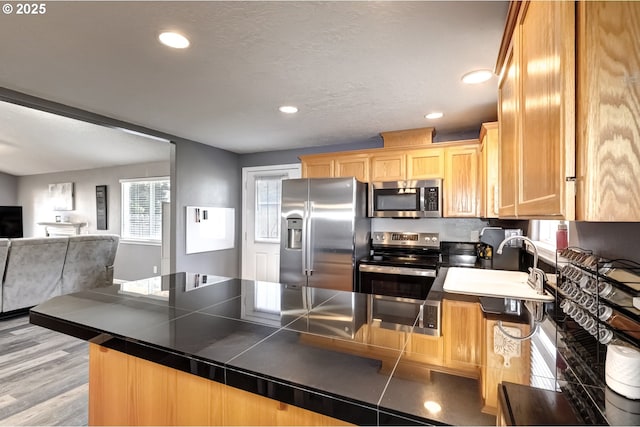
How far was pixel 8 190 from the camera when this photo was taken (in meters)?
7.72

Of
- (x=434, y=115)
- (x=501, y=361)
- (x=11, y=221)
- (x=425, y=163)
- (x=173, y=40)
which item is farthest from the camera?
(x=11, y=221)

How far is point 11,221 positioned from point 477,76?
10127mm

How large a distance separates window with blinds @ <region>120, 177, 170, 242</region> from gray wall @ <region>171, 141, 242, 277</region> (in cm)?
160

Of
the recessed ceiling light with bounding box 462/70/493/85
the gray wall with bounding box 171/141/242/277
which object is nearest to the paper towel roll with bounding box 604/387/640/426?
the recessed ceiling light with bounding box 462/70/493/85

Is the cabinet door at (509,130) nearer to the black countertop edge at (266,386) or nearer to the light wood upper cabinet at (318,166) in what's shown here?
the black countertop edge at (266,386)

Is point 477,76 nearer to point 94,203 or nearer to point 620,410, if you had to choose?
point 620,410

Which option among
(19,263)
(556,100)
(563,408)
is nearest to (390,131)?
(556,100)

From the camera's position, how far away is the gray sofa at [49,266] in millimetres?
3537

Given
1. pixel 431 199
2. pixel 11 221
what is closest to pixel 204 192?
pixel 431 199

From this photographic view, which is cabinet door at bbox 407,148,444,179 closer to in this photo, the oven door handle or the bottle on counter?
the oven door handle

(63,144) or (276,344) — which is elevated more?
(63,144)

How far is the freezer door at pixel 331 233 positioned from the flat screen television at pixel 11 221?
27.6ft

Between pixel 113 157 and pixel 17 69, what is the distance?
→ 3756 millimetres

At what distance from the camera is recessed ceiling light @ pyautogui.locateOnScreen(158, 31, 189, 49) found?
1.66 meters
